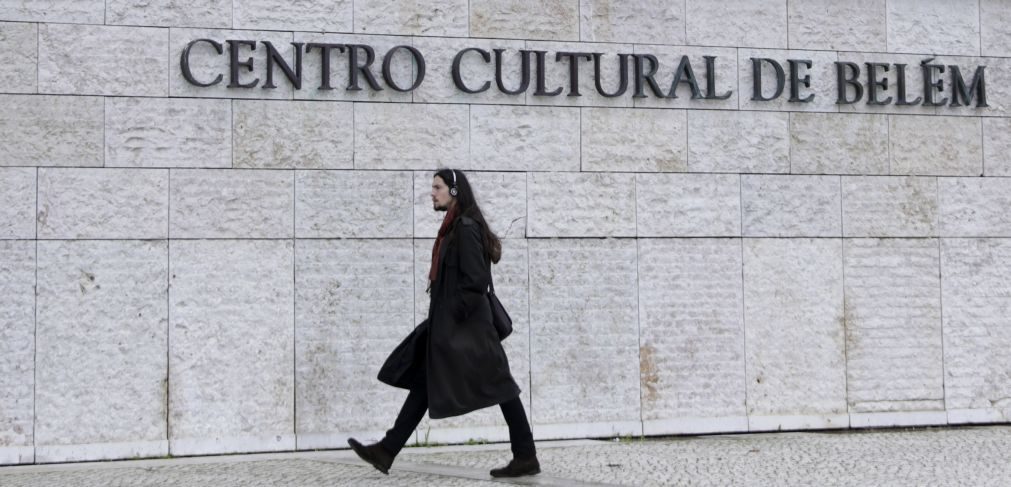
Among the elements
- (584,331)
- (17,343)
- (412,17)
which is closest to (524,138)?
(412,17)

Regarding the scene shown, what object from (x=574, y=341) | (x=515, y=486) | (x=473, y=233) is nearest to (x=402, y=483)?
(x=515, y=486)

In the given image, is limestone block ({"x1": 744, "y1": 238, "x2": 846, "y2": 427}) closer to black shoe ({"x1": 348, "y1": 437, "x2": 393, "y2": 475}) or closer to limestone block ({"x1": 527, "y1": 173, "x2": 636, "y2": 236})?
limestone block ({"x1": 527, "y1": 173, "x2": 636, "y2": 236})

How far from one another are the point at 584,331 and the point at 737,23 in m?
2.55

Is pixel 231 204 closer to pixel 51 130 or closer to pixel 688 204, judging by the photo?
pixel 51 130

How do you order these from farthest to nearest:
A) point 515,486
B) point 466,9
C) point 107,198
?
1. point 466,9
2. point 107,198
3. point 515,486

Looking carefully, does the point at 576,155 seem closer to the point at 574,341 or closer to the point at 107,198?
the point at 574,341

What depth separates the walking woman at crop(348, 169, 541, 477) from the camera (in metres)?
7.29

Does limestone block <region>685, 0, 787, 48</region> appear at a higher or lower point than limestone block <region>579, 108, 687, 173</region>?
higher

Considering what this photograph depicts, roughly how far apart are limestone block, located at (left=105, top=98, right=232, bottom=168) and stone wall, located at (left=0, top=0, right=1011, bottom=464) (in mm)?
15

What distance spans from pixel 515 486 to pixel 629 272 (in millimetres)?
2755

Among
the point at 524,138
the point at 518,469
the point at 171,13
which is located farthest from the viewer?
the point at 524,138

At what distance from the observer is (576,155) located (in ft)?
31.5

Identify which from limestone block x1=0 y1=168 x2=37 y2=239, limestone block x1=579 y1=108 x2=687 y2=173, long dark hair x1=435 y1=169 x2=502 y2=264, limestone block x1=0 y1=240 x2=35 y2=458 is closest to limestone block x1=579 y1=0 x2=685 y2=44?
limestone block x1=579 y1=108 x2=687 y2=173

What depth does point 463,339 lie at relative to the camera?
289 inches
